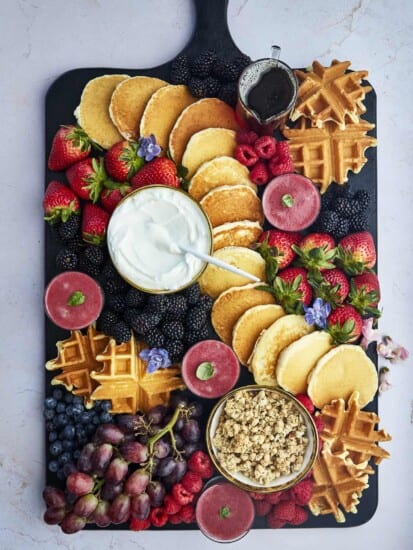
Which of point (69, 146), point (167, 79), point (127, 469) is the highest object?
point (167, 79)

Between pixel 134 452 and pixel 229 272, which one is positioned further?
pixel 229 272

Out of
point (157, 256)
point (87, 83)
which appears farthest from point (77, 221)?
point (87, 83)

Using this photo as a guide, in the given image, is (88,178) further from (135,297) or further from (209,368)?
(209,368)

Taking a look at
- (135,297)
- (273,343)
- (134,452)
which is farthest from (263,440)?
(135,297)

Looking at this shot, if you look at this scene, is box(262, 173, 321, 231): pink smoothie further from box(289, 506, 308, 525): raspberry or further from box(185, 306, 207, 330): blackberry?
box(289, 506, 308, 525): raspberry

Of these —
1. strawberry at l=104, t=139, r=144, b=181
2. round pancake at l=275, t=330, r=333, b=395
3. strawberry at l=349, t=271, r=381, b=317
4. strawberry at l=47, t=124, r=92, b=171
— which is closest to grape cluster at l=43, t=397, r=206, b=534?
round pancake at l=275, t=330, r=333, b=395

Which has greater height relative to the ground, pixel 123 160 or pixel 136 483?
pixel 123 160

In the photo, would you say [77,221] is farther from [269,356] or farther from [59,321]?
[269,356]
